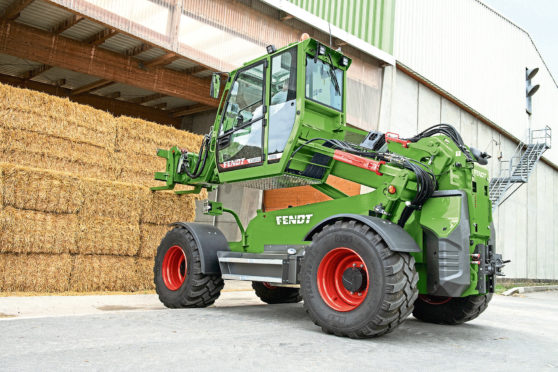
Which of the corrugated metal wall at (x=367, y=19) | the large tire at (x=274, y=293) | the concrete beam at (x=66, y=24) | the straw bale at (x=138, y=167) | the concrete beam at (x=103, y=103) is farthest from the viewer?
the corrugated metal wall at (x=367, y=19)

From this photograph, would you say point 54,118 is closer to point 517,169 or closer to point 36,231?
point 36,231

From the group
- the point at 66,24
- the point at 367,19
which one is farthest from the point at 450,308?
the point at 367,19

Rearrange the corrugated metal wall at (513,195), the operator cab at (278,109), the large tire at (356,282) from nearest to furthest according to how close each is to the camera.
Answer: the large tire at (356,282), the operator cab at (278,109), the corrugated metal wall at (513,195)

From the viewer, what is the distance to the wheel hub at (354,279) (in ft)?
15.6

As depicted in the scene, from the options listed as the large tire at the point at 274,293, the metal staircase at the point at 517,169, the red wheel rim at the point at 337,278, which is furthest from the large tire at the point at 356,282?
the metal staircase at the point at 517,169

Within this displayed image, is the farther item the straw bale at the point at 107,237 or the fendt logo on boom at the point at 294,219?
the straw bale at the point at 107,237

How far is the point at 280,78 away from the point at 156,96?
9460mm

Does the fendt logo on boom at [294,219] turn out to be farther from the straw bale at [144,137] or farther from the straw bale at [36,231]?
the straw bale at [144,137]

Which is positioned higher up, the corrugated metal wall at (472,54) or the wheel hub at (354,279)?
the corrugated metal wall at (472,54)

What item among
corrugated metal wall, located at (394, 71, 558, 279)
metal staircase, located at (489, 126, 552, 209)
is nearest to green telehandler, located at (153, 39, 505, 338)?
corrugated metal wall, located at (394, 71, 558, 279)

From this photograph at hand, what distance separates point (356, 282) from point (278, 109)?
2302 millimetres

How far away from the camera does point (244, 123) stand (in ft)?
21.1

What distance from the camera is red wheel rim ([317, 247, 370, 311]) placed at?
4934 millimetres

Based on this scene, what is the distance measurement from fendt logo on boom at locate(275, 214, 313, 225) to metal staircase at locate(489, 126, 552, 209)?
15.6 m
